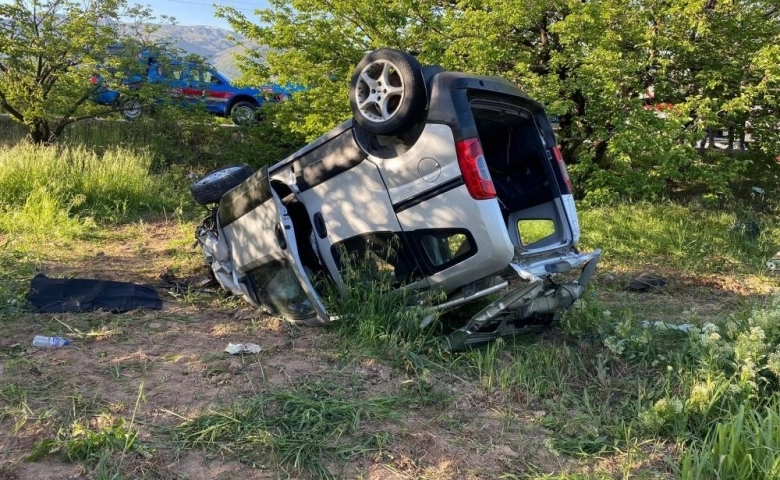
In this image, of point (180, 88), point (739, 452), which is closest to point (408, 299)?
point (739, 452)

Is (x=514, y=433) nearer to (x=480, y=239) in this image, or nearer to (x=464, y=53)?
(x=480, y=239)

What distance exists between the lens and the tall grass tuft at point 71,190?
7656 millimetres

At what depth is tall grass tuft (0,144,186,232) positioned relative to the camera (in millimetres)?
7656

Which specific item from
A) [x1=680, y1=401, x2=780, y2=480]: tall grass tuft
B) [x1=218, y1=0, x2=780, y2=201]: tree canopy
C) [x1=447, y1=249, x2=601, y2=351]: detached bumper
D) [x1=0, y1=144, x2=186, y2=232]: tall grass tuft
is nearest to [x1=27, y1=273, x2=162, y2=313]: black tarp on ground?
[x1=447, y1=249, x2=601, y2=351]: detached bumper

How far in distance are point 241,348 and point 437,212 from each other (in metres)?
1.53

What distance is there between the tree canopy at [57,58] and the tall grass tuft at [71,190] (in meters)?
0.91

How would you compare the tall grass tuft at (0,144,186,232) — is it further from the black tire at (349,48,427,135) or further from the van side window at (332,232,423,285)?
the black tire at (349,48,427,135)

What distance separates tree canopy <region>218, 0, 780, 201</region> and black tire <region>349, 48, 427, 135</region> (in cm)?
434

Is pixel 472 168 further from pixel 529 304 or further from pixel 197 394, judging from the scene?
pixel 197 394

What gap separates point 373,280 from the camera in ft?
13.2

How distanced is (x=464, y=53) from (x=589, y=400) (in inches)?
227

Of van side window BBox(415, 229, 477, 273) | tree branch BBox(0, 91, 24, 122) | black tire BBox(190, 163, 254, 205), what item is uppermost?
tree branch BBox(0, 91, 24, 122)

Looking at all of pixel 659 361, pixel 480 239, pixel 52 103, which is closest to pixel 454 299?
pixel 480 239

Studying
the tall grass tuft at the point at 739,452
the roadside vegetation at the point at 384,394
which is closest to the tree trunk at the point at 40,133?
the roadside vegetation at the point at 384,394
